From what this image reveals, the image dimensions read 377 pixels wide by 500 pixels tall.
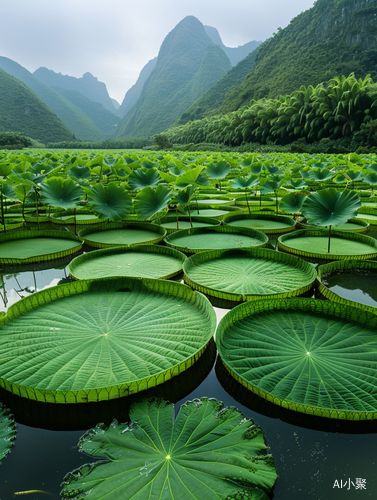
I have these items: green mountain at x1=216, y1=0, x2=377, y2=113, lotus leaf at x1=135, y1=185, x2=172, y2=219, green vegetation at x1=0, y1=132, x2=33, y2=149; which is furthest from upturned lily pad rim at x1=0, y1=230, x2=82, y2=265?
green mountain at x1=216, y1=0, x2=377, y2=113

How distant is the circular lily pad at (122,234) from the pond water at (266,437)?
185 centimetres

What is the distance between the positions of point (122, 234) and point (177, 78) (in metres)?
115

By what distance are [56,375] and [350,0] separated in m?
54.8

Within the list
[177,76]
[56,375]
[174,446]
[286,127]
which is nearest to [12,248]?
[56,375]

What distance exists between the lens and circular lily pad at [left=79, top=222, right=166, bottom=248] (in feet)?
9.47

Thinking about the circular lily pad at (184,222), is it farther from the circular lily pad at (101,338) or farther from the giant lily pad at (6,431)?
the giant lily pad at (6,431)

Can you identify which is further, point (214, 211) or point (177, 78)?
point (177, 78)

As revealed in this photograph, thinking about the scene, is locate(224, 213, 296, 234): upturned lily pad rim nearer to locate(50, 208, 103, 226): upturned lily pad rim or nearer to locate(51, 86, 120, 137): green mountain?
locate(50, 208, 103, 226): upturned lily pad rim

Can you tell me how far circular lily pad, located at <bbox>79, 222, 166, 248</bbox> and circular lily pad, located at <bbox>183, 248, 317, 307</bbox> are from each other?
804 millimetres

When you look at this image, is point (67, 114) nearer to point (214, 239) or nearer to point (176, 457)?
point (214, 239)

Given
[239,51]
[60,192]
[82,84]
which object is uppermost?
[239,51]

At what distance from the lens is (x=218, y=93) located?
61531 millimetres

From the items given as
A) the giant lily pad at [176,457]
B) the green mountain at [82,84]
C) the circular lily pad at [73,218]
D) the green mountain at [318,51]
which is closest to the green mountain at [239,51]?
the green mountain at [82,84]

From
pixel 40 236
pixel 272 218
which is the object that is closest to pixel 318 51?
pixel 272 218
